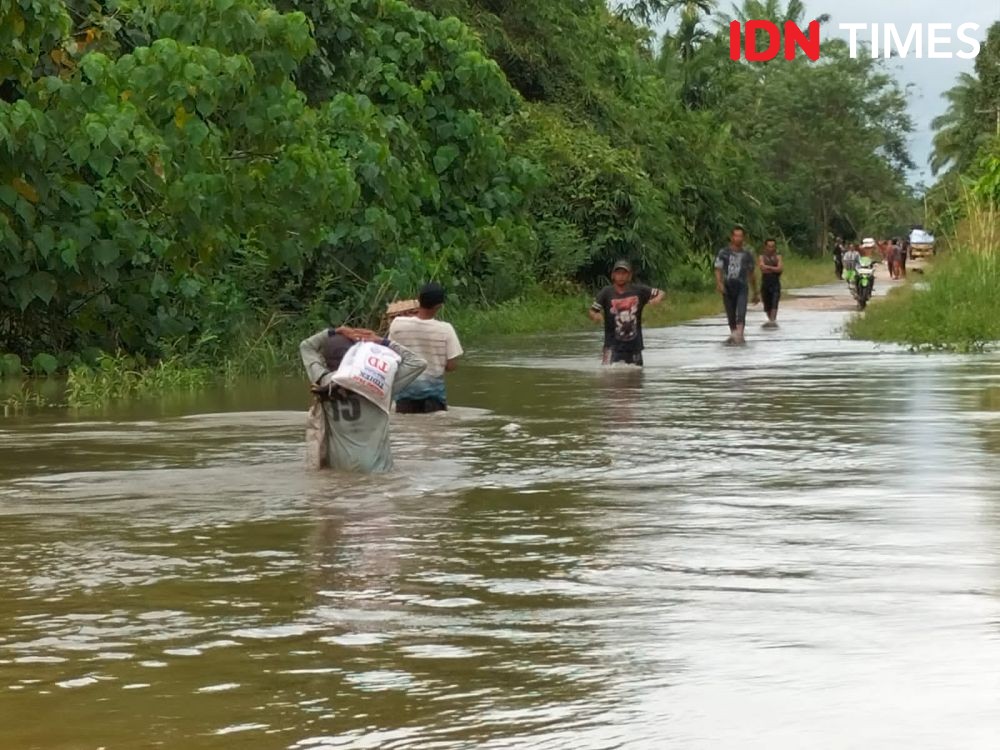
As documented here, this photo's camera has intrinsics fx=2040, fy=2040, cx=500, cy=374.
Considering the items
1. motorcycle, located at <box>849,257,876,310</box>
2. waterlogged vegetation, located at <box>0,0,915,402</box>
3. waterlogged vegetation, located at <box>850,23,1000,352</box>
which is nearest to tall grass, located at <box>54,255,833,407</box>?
waterlogged vegetation, located at <box>0,0,915,402</box>

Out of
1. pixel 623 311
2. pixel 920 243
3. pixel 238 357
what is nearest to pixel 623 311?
pixel 623 311

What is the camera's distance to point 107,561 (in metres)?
9.09

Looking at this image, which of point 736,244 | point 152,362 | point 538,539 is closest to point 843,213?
point 736,244

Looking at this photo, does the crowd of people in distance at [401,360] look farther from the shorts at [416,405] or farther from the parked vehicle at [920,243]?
the parked vehicle at [920,243]

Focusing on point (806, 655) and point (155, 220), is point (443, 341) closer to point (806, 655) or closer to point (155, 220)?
point (155, 220)

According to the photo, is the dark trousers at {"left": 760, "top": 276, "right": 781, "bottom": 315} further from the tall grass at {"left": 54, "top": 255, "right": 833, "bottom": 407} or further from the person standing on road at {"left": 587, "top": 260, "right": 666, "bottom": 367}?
the person standing on road at {"left": 587, "top": 260, "right": 666, "bottom": 367}

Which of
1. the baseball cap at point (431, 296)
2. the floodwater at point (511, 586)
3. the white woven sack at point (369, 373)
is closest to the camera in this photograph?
the floodwater at point (511, 586)

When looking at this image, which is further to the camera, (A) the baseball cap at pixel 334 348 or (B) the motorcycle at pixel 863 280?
(B) the motorcycle at pixel 863 280

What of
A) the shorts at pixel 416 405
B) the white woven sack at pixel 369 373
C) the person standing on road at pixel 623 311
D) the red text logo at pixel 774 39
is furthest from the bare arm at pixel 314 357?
the red text logo at pixel 774 39

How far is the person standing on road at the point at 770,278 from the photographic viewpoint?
111 ft

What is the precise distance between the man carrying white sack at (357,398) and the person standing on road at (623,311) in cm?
869

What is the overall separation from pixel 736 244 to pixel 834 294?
23871 millimetres

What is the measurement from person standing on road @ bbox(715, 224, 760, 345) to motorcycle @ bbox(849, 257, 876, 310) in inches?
446

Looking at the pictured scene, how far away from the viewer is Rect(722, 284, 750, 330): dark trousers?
28.4 metres
